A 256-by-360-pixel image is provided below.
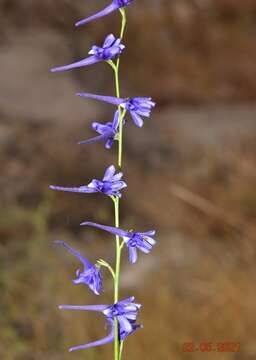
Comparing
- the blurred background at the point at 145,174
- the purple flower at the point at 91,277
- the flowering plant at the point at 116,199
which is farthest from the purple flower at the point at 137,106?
the blurred background at the point at 145,174

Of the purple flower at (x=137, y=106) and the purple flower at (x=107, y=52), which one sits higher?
the purple flower at (x=107, y=52)

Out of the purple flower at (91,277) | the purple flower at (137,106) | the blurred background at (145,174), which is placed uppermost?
the blurred background at (145,174)

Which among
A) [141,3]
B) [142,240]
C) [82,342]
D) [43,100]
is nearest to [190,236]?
[82,342]

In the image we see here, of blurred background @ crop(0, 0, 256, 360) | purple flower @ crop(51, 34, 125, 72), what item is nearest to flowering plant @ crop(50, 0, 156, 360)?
purple flower @ crop(51, 34, 125, 72)

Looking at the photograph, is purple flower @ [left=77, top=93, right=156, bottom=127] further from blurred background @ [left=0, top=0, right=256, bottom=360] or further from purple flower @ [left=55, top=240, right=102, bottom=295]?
blurred background @ [left=0, top=0, right=256, bottom=360]

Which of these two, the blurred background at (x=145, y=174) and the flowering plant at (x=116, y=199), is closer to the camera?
the flowering plant at (x=116, y=199)

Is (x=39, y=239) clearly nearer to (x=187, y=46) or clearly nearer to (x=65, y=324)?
(x=65, y=324)

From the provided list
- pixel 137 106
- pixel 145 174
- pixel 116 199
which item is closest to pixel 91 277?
pixel 116 199

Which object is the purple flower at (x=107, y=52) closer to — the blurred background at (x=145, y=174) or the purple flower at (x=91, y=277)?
the purple flower at (x=91, y=277)
